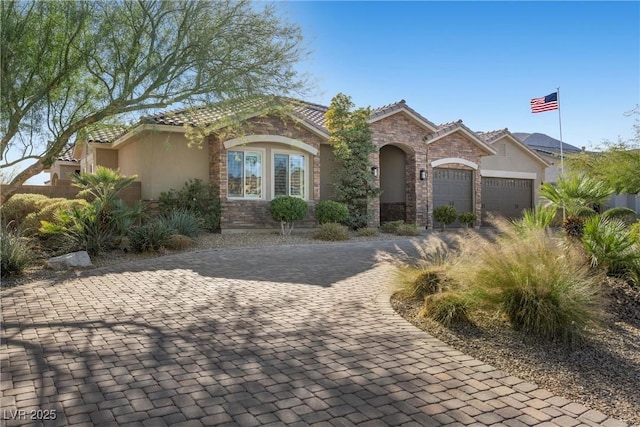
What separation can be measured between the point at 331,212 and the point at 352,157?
8.44ft

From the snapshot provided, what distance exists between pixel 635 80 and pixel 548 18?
4719mm

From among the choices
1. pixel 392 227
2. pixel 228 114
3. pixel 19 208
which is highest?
pixel 228 114

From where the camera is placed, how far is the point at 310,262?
35.3 feet

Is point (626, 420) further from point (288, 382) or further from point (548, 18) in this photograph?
point (548, 18)

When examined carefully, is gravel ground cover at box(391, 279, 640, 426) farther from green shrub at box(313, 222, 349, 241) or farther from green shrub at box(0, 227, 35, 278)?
green shrub at box(313, 222, 349, 241)

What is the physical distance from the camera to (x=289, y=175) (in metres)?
17.5

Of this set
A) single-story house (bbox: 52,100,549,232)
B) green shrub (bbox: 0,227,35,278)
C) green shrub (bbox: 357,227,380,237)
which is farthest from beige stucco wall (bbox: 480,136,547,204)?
green shrub (bbox: 0,227,35,278)

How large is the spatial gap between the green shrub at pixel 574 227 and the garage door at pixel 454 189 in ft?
38.7

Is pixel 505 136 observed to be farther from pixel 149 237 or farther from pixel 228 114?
pixel 149 237

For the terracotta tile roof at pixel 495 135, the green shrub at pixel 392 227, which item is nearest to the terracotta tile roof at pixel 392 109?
the green shrub at pixel 392 227

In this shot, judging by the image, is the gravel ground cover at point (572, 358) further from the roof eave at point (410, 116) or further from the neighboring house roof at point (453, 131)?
the neighboring house roof at point (453, 131)

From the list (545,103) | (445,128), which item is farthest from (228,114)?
(545,103)

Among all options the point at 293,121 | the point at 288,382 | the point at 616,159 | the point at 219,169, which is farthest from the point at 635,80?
the point at 288,382

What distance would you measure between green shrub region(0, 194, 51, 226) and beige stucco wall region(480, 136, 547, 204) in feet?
61.5
